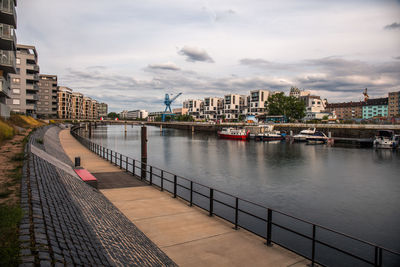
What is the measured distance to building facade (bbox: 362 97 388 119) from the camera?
187m

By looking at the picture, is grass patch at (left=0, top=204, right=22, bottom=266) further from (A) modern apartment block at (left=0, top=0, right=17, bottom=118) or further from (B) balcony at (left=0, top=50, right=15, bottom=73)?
(B) balcony at (left=0, top=50, right=15, bottom=73)

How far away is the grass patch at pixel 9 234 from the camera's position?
4.64m

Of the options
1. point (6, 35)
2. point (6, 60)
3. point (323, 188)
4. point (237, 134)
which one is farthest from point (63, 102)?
point (323, 188)

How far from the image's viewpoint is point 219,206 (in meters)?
19.8

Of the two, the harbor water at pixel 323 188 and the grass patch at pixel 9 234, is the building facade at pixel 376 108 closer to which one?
the harbor water at pixel 323 188

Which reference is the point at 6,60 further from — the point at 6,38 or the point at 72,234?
the point at 72,234

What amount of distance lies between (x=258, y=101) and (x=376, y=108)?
295 feet

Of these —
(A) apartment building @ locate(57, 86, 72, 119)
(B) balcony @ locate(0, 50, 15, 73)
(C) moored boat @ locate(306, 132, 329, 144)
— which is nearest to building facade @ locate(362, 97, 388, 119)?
(C) moored boat @ locate(306, 132, 329, 144)

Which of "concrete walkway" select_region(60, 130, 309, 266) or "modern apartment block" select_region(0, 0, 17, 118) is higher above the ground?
"modern apartment block" select_region(0, 0, 17, 118)

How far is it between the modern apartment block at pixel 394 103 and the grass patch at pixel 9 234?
206 meters

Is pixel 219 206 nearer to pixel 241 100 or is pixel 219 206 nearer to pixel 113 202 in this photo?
pixel 113 202

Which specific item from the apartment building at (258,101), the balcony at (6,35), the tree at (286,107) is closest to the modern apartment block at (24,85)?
the balcony at (6,35)

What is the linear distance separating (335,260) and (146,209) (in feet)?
29.8

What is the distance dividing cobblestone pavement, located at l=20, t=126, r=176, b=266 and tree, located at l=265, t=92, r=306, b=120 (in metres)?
129
